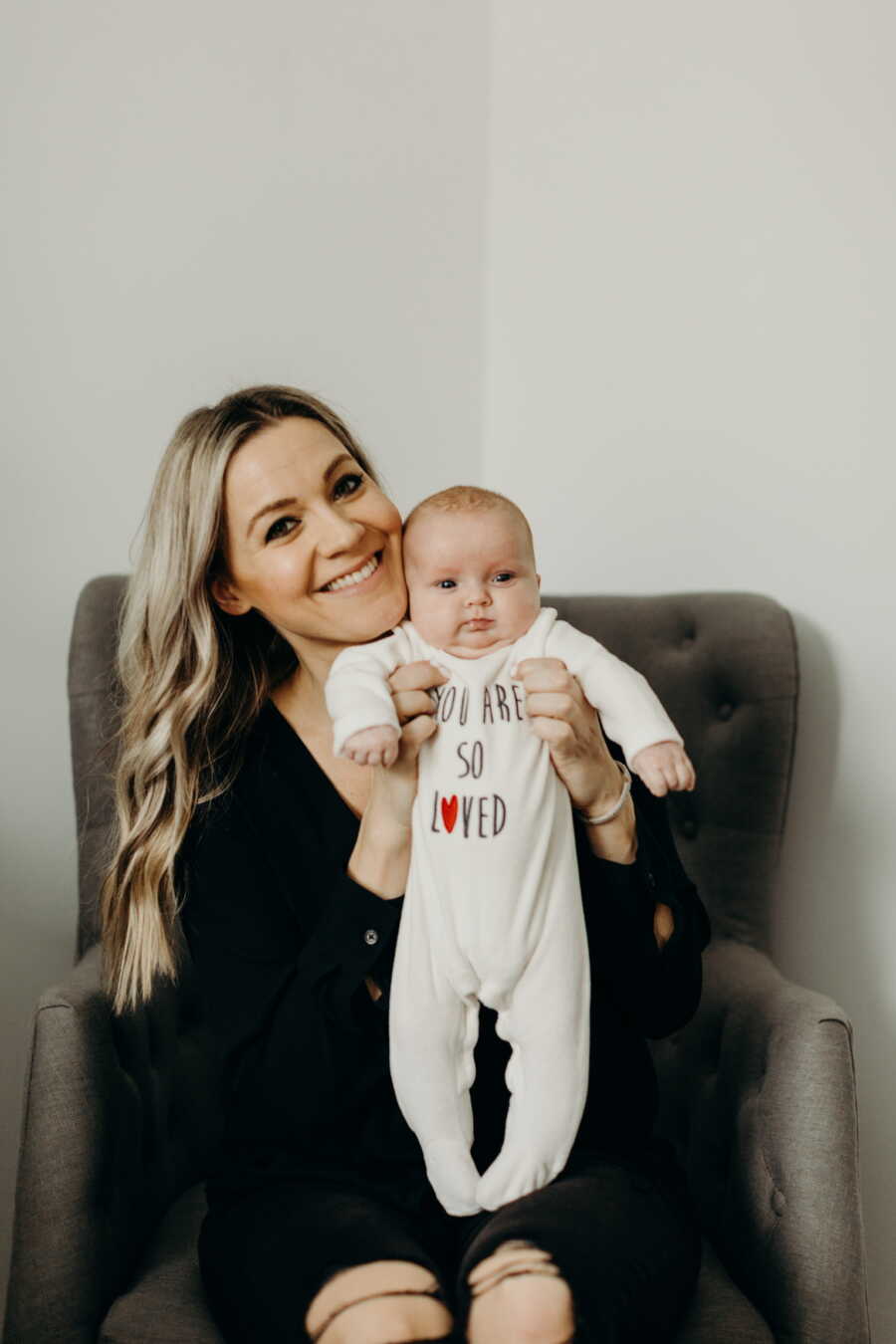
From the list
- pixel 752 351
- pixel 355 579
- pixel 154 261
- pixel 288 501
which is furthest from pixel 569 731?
pixel 154 261

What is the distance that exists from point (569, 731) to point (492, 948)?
22cm

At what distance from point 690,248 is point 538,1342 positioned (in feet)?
5.08

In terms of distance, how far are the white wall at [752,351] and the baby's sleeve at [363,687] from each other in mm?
806

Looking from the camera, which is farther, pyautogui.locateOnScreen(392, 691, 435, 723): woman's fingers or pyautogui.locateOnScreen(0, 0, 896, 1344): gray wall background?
pyautogui.locateOnScreen(0, 0, 896, 1344): gray wall background

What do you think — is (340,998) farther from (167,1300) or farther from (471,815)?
(167,1300)

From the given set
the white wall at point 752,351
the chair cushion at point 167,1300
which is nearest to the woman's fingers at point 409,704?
the chair cushion at point 167,1300

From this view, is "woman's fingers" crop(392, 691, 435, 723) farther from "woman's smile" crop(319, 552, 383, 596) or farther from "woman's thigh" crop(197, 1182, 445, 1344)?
"woman's thigh" crop(197, 1182, 445, 1344)

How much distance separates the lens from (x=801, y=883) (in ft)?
6.18

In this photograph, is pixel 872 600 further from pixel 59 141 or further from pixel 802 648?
pixel 59 141

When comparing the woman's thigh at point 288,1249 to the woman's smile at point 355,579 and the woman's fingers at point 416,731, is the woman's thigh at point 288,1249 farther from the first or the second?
the woman's smile at point 355,579

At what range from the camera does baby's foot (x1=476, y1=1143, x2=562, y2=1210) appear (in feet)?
3.76

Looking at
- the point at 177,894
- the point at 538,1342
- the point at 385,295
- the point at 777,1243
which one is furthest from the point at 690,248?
the point at 538,1342

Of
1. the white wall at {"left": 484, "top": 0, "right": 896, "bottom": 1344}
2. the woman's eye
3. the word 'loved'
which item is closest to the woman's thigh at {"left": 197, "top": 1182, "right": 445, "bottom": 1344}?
the word 'loved'

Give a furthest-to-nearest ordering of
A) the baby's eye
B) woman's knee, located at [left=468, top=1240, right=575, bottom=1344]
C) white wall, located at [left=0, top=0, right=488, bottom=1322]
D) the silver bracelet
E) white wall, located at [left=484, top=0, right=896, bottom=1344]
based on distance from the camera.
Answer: white wall, located at [left=0, top=0, right=488, bottom=1322] < white wall, located at [left=484, top=0, right=896, bottom=1344] < the baby's eye < the silver bracelet < woman's knee, located at [left=468, top=1240, right=575, bottom=1344]
